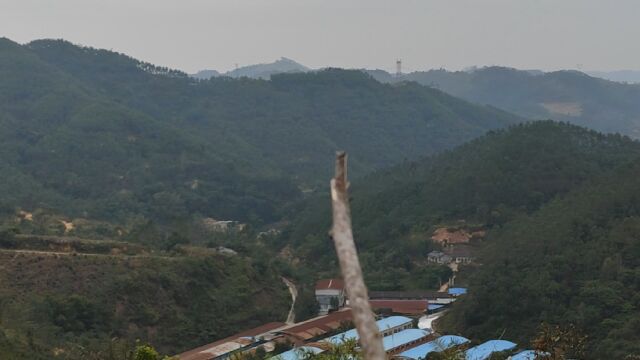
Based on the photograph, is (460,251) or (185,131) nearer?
(460,251)

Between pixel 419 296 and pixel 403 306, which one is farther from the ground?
pixel 419 296

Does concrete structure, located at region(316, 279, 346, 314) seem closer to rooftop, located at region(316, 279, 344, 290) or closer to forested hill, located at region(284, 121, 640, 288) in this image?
rooftop, located at region(316, 279, 344, 290)

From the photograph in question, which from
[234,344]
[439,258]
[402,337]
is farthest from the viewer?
[439,258]

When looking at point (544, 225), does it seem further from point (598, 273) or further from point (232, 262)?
point (232, 262)

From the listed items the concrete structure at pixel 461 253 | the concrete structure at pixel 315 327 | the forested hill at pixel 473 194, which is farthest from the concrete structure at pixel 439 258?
the concrete structure at pixel 315 327

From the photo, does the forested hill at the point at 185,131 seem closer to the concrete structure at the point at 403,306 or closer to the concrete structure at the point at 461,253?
the concrete structure at the point at 461,253

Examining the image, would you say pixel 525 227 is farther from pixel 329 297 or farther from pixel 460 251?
pixel 329 297

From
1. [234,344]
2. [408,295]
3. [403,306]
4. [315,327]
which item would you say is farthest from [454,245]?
[234,344]

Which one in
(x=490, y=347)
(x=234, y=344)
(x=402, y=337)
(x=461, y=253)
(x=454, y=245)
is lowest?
(x=234, y=344)
